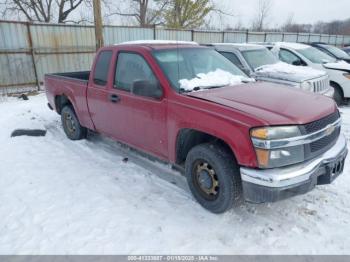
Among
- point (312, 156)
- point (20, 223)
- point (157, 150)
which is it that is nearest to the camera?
point (312, 156)

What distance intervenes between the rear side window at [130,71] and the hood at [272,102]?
0.77 meters

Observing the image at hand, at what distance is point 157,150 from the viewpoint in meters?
3.78

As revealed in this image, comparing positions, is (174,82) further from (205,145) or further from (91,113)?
(91,113)

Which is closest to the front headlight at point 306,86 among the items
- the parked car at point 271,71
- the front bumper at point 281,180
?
the parked car at point 271,71

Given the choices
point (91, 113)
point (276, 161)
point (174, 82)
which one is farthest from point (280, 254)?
point (91, 113)

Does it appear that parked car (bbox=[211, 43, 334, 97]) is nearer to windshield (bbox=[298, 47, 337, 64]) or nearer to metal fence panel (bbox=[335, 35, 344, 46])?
windshield (bbox=[298, 47, 337, 64])

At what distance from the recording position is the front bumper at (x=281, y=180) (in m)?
2.62

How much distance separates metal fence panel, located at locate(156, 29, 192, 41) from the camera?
47.1ft

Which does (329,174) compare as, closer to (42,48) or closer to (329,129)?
(329,129)

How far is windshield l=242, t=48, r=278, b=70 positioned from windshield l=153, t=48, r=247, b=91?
3.23 m

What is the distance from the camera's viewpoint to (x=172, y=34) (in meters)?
14.9

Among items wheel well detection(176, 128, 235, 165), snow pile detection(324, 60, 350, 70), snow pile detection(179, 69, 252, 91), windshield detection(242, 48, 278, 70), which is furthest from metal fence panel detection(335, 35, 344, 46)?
wheel well detection(176, 128, 235, 165)

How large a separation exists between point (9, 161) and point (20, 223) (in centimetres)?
192

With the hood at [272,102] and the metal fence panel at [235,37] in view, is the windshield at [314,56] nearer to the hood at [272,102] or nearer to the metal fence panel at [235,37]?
the hood at [272,102]
